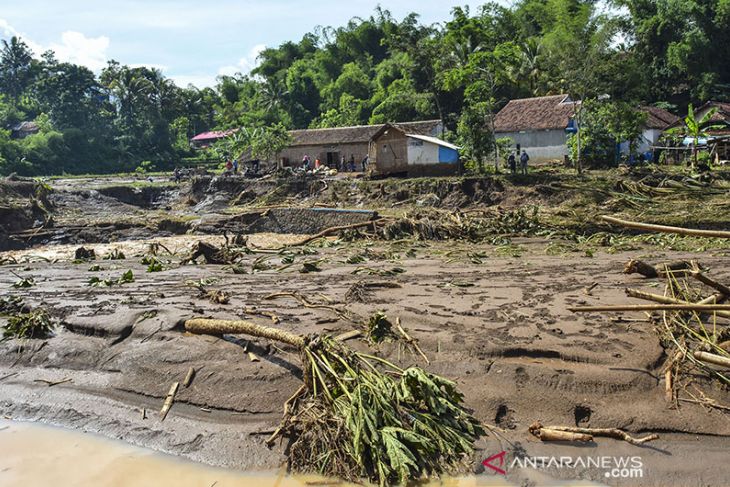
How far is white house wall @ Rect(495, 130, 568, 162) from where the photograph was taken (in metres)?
35.8

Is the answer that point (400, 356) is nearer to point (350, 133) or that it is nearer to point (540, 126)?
point (540, 126)

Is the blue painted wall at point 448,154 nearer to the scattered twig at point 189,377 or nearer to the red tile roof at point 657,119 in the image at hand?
the red tile roof at point 657,119

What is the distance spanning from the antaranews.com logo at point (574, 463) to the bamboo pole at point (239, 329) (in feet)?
8.95

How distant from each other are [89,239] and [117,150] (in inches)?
1546

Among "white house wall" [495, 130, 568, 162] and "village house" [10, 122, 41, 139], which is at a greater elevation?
"village house" [10, 122, 41, 139]

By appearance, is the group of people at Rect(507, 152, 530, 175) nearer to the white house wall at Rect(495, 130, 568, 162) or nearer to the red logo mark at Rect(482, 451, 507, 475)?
the white house wall at Rect(495, 130, 568, 162)

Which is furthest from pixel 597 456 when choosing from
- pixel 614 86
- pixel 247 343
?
pixel 614 86

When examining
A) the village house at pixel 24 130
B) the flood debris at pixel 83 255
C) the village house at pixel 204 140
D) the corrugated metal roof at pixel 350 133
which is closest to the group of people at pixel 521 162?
the corrugated metal roof at pixel 350 133

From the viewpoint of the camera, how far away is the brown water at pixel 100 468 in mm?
7258

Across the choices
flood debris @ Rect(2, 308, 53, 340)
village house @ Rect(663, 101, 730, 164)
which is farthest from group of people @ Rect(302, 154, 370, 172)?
flood debris @ Rect(2, 308, 53, 340)

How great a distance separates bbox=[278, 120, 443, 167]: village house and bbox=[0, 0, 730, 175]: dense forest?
2.49m

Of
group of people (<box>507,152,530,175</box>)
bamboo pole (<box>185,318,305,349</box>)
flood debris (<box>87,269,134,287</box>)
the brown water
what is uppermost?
group of people (<box>507,152,530,175</box>)

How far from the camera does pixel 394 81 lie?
57.2 m

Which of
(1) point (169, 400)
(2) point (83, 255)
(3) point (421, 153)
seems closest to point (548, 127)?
(3) point (421, 153)
